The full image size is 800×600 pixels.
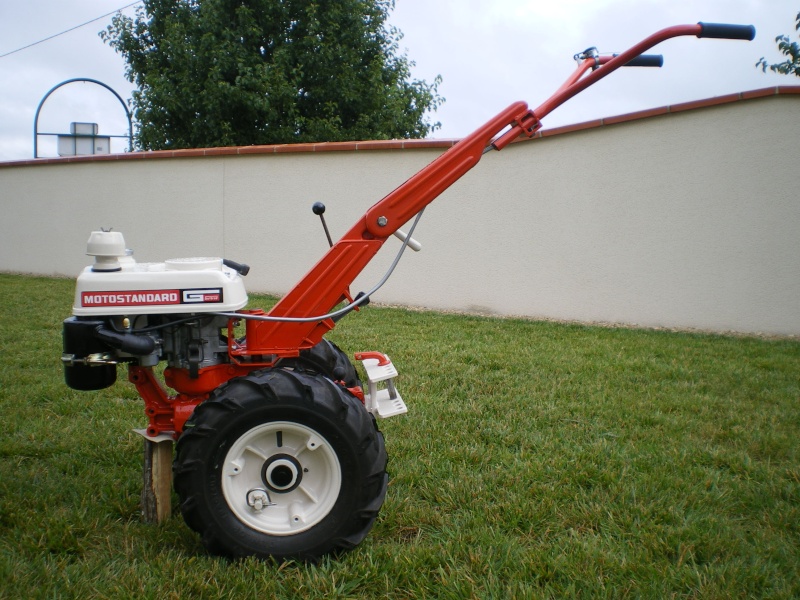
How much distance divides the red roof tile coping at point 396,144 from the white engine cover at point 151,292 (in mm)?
6320

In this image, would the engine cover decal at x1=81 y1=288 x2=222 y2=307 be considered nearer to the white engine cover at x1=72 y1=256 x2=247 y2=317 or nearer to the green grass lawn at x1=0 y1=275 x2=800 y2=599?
the white engine cover at x1=72 y1=256 x2=247 y2=317

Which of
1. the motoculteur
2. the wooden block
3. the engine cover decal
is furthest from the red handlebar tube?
the wooden block

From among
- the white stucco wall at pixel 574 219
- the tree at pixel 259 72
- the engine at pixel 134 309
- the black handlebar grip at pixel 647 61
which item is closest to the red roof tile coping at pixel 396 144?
the white stucco wall at pixel 574 219

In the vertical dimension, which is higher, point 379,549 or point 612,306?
point 612,306

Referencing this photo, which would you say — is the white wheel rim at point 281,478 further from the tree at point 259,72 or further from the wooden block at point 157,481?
the tree at point 259,72

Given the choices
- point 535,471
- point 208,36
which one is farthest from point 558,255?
point 208,36

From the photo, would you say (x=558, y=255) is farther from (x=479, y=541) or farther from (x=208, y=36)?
(x=208, y=36)

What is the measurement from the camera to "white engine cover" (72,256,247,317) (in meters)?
2.71

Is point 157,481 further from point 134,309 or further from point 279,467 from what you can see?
point 134,309

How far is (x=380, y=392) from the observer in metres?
3.47

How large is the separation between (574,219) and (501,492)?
19.2ft

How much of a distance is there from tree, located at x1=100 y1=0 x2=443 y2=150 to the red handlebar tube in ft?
37.6

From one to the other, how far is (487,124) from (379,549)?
175cm

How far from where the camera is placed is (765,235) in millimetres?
7891
